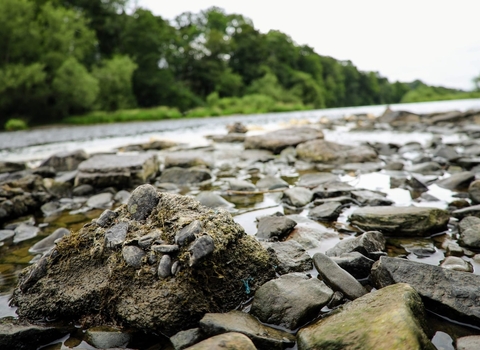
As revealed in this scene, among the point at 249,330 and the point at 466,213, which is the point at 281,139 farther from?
the point at 249,330

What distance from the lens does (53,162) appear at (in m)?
6.29

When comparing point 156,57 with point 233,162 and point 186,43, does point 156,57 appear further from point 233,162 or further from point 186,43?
point 233,162

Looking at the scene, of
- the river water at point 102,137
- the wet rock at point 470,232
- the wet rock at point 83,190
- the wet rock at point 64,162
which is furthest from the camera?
the river water at point 102,137

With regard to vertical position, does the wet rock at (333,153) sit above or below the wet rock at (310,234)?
above

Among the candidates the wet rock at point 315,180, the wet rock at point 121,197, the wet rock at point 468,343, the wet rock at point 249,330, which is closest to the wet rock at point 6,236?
the wet rock at point 121,197

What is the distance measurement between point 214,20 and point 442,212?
7315 centimetres

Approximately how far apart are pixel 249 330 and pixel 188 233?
546mm

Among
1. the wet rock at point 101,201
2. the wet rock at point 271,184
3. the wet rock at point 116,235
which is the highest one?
the wet rock at point 116,235

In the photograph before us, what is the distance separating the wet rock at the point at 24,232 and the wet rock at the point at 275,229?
220 centimetres

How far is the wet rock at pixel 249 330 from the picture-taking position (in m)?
1.38

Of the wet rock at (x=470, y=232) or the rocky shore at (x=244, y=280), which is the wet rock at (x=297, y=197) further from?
the wet rock at (x=470, y=232)

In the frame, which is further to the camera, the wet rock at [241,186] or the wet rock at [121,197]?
the wet rock at [241,186]

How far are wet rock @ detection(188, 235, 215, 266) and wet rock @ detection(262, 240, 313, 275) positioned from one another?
2.02 feet

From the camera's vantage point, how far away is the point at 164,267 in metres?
1.55
